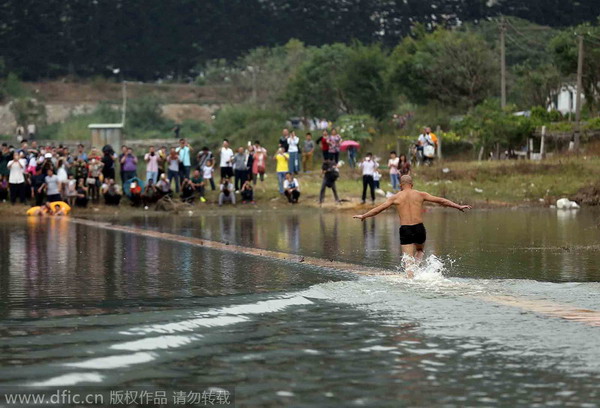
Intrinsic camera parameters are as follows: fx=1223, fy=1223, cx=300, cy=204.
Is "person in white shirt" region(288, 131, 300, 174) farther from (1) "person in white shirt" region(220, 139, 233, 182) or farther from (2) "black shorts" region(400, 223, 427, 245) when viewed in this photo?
(2) "black shorts" region(400, 223, 427, 245)

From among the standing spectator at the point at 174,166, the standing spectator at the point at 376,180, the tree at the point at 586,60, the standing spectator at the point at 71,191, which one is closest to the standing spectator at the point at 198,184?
the standing spectator at the point at 174,166

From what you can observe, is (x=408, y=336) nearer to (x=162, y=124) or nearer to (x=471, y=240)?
(x=471, y=240)

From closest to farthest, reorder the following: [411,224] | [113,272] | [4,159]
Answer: [411,224]
[113,272]
[4,159]

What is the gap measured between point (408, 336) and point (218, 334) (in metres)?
1.87

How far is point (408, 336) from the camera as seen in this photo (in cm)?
1191

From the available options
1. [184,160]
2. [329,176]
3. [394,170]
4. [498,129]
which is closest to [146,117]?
[498,129]

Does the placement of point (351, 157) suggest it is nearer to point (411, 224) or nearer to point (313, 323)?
point (411, 224)

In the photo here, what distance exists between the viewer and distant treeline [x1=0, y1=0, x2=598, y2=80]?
320 ft

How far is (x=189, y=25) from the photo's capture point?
103625 millimetres

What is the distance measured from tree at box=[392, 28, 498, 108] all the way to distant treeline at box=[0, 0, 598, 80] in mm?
38251

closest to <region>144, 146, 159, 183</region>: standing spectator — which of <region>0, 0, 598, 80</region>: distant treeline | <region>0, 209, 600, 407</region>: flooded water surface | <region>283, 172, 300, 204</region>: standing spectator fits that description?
<region>283, 172, 300, 204</region>: standing spectator

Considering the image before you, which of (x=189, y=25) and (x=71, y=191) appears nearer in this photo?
(x=71, y=191)

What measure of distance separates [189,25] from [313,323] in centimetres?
9284

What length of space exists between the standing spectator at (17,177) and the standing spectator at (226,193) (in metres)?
5.73
